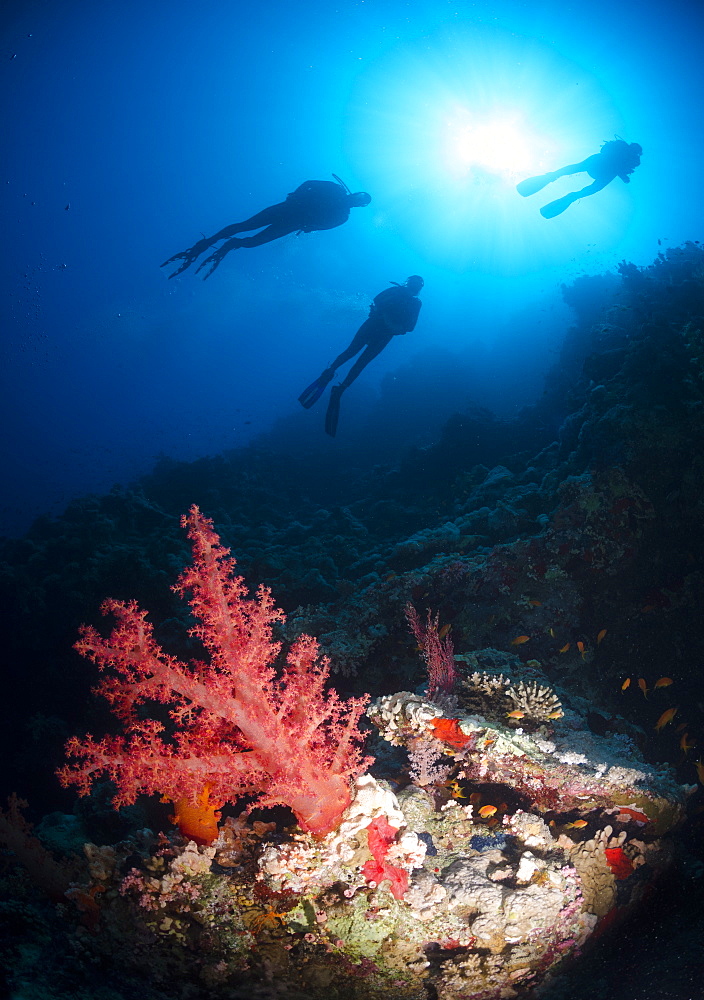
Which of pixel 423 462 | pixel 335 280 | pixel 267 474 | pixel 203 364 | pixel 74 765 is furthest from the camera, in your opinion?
pixel 203 364

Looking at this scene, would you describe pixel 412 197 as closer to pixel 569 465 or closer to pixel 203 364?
pixel 203 364

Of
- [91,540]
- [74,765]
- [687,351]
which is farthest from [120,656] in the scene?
[687,351]

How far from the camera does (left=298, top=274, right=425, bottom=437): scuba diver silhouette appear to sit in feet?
42.9

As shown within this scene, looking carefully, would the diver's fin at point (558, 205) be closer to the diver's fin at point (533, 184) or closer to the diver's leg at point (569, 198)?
the diver's leg at point (569, 198)

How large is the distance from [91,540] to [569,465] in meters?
10.3

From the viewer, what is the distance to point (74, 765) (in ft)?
7.86

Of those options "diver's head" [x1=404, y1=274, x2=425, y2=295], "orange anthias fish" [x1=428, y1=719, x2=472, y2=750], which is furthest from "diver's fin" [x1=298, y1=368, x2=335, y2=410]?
"orange anthias fish" [x1=428, y1=719, x2=472, y2=750]

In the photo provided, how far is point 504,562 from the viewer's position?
6.47 m

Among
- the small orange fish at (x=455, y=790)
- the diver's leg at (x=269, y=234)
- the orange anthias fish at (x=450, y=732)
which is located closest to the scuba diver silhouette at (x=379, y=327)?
the diver's leg at (x=269, y=234)

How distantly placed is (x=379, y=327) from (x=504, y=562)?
389 inches

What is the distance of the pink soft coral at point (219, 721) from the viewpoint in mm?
2414

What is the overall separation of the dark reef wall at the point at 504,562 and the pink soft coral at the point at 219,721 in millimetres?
3188

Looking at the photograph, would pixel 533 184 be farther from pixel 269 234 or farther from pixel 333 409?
pixel 333 409

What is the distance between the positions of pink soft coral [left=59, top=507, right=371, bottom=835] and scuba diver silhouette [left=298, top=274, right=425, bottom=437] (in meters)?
10.9
